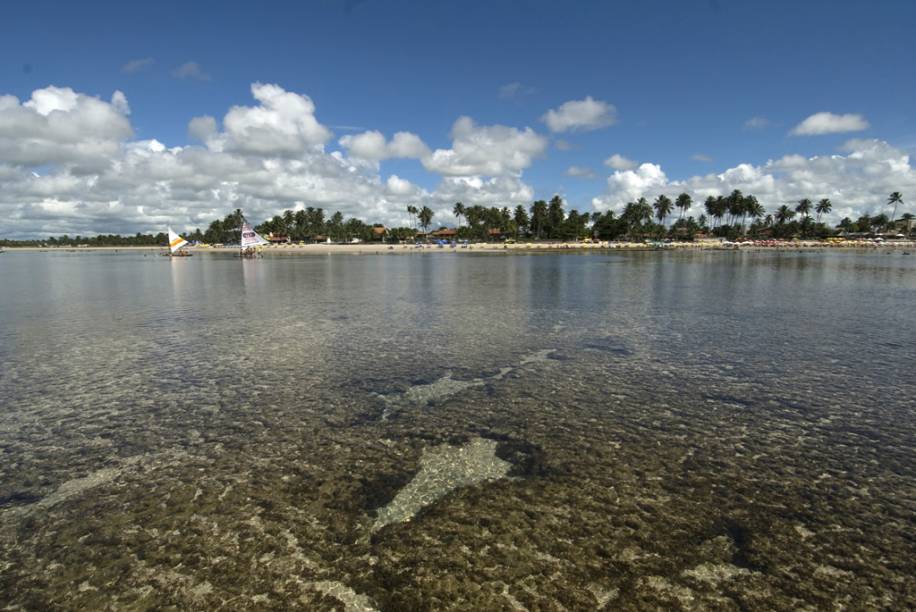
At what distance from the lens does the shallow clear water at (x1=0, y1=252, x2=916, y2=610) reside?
235 inches

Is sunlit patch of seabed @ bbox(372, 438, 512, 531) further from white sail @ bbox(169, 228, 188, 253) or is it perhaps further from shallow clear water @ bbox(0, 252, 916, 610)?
white sail @ bbox(169, 228, 188, 253)

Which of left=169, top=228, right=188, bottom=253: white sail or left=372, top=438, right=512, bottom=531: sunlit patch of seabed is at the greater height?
left=169, top=228, right=188, bottom=253: white sail

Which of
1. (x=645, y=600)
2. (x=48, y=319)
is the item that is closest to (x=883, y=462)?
(x=645, y=600)

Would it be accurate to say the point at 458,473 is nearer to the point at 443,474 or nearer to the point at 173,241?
the point at 443,474

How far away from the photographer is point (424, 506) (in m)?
7.72

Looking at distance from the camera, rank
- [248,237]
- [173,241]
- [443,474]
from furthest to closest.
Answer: [173,241]
[248,237]
[443,474]

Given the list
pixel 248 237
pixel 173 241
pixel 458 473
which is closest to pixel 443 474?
pixel 458 473

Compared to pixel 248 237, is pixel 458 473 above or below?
below

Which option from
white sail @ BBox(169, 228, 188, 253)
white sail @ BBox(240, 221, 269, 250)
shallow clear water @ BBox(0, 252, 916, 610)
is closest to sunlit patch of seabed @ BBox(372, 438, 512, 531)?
shallow clear water @ BBox(0, 252, 916, 610)

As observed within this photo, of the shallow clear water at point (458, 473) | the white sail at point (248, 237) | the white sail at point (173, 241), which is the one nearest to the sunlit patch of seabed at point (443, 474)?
the shallow clear water at point (458, 473)

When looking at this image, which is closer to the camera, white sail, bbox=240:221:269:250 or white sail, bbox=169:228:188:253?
white sail, bbox=240:221:269:250

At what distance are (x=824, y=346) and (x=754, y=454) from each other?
1218 centimetres

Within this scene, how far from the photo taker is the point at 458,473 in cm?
881

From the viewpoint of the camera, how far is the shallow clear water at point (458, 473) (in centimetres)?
598
